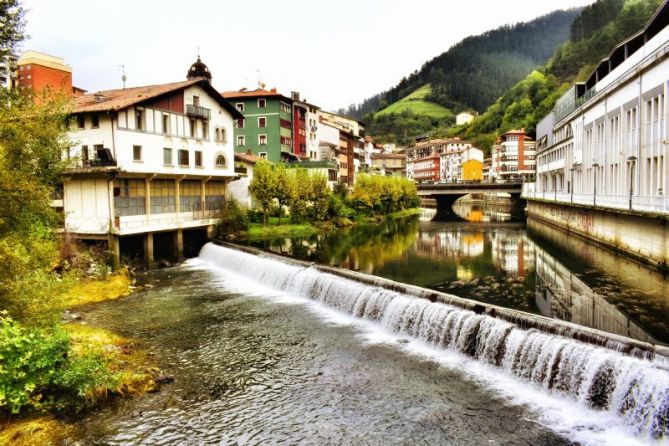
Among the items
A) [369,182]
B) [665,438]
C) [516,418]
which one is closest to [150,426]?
[516,418]

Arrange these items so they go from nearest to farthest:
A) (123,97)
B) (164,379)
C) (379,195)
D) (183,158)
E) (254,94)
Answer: (164,379) → (123,97) → (183,158) → (254,94) → (379,195)

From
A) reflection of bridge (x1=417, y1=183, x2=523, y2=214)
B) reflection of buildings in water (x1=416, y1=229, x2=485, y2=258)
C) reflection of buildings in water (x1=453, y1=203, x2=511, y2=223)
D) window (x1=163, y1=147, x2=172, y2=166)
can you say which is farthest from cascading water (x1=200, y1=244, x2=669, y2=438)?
reflection of bridge (x1=417, y1=183, x2=523, y2=214)

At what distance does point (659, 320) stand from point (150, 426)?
19412 mm

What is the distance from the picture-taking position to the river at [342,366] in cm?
1272

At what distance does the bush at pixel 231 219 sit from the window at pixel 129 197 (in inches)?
381

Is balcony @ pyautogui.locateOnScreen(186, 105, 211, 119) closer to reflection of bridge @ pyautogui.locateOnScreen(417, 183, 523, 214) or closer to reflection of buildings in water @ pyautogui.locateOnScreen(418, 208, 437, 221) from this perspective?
reflection of buildings in water @ pyautogui.locateOnScreen(418, 208, 437, 221)

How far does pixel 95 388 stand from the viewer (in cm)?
1416

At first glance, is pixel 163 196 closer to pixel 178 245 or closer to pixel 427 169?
pixel 178 245

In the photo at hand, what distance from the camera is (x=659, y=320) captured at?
67.1 feet

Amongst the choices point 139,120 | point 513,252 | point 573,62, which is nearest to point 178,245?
point 139,120

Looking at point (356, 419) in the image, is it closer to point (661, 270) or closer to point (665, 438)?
point (665, 438)

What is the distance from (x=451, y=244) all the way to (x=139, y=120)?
29.5 meters

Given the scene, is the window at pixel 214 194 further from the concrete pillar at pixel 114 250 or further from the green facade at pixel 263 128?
the green facade at pixel 263 128

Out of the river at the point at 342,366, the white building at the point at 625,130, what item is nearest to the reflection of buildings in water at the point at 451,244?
the river at the point at 342,366
